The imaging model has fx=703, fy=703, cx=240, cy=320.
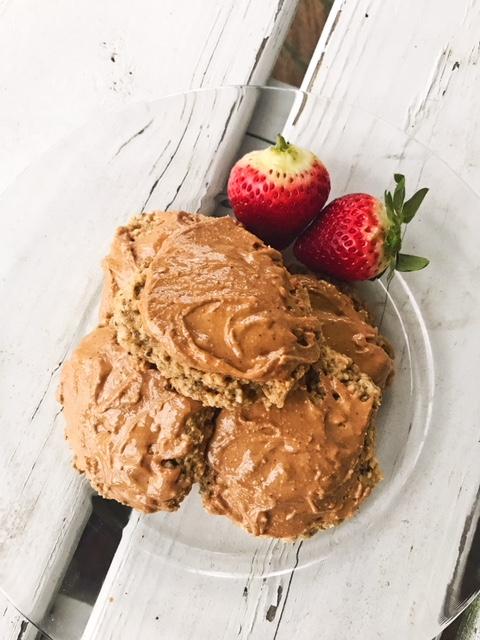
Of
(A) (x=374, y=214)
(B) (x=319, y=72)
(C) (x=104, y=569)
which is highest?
(B) (x=319, y=72)

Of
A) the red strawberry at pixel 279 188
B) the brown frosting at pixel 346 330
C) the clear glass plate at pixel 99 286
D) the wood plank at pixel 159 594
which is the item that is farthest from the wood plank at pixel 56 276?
the brown frosting at pixel 346 330

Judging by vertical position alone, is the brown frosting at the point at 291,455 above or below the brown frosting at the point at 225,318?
below

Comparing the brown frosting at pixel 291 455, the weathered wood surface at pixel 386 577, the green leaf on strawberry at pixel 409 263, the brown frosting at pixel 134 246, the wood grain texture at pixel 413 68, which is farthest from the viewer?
the wood grain texture at pixel 413 68

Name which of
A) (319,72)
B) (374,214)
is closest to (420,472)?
(374,214)

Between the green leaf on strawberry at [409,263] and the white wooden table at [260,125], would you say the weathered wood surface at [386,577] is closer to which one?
the white wooden table at [260,125]

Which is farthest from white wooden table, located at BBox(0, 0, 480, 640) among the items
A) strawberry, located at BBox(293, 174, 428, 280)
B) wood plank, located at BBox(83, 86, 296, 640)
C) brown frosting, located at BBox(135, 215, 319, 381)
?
brown frosting, located at BBox(135, 215, 319, 381)

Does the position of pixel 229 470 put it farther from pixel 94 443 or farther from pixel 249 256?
pixel 249 256

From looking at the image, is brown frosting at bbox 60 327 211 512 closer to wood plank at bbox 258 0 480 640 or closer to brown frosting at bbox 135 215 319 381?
brown frosting at bbox 135 215 319 381
